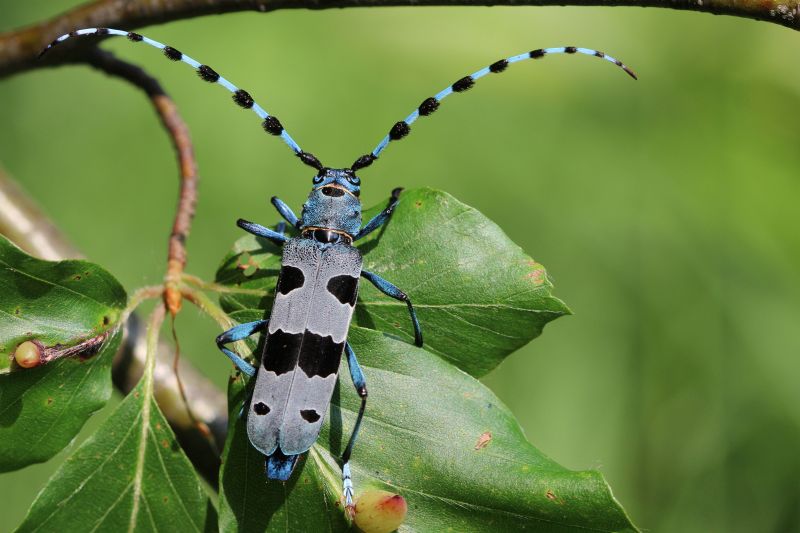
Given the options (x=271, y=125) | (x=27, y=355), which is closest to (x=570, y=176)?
(x=271, y=125)

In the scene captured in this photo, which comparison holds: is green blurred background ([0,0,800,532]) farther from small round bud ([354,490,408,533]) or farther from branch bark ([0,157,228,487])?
small round bud ([354,490,408,533])

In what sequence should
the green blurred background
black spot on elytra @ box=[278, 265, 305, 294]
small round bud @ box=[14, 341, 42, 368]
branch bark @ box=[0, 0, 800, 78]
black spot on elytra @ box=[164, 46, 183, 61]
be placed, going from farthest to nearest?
the green blurred background → black spot on elytra @ box=[164, 46, 183, 61] → black spot on elytra @ box=[278, 265, 305, 294] → small round bud @ box=[14, 341, 42, 368] → branch bark @ box=[0, 0, 800, 78]

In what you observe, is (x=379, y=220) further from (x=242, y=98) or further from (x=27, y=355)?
(x=27, y=355)

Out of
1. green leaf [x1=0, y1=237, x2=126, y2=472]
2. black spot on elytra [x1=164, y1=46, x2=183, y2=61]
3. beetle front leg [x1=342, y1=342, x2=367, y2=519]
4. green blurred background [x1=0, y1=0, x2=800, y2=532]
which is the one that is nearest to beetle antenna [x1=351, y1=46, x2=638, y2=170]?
black spot on elytra [x1=164, y1=46, x2=183, y2=61]

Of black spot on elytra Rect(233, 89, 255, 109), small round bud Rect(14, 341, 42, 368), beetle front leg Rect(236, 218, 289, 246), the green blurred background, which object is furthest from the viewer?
the green blurred background

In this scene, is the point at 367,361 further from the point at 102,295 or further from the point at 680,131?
the point at 680,131

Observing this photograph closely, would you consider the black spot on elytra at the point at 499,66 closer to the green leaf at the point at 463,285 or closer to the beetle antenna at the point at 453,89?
the beetle antenna at the point at 453,89

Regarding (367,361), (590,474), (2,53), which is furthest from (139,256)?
(590,474)
